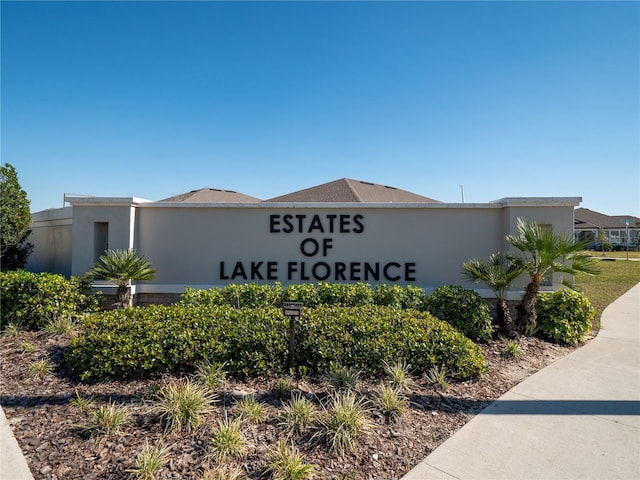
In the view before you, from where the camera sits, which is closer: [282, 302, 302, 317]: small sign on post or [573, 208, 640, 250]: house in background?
[282, 302, 302, 317]: small sign on post

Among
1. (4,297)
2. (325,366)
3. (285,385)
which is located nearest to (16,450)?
(285,385)

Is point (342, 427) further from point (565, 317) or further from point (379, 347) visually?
point (565, 317)

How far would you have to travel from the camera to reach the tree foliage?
32.6 feet

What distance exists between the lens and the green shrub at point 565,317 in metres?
7.16

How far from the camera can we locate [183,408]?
398 centimetres

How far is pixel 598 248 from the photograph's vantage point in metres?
53.8

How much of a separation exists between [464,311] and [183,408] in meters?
5.03

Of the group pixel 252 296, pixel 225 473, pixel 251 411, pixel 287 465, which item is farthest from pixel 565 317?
pixel 225 473

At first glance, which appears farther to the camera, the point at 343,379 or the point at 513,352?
the point at 513,352

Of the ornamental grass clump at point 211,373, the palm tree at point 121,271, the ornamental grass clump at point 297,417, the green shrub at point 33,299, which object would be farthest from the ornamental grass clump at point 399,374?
the green shrub at point 33,299

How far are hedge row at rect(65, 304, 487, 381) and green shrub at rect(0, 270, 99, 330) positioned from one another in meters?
2.40

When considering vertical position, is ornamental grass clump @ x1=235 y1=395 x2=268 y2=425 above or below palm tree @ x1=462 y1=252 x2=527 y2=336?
below

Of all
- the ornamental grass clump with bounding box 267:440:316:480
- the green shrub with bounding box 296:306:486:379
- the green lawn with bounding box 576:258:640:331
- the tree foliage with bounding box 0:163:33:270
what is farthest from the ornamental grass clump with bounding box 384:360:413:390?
the tree foliage with bounding box 0:163:33:270

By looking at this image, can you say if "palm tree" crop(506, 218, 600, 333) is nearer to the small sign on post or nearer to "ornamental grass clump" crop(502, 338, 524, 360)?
"ornamental grass clump" crop(502, 338, 524, 360)
